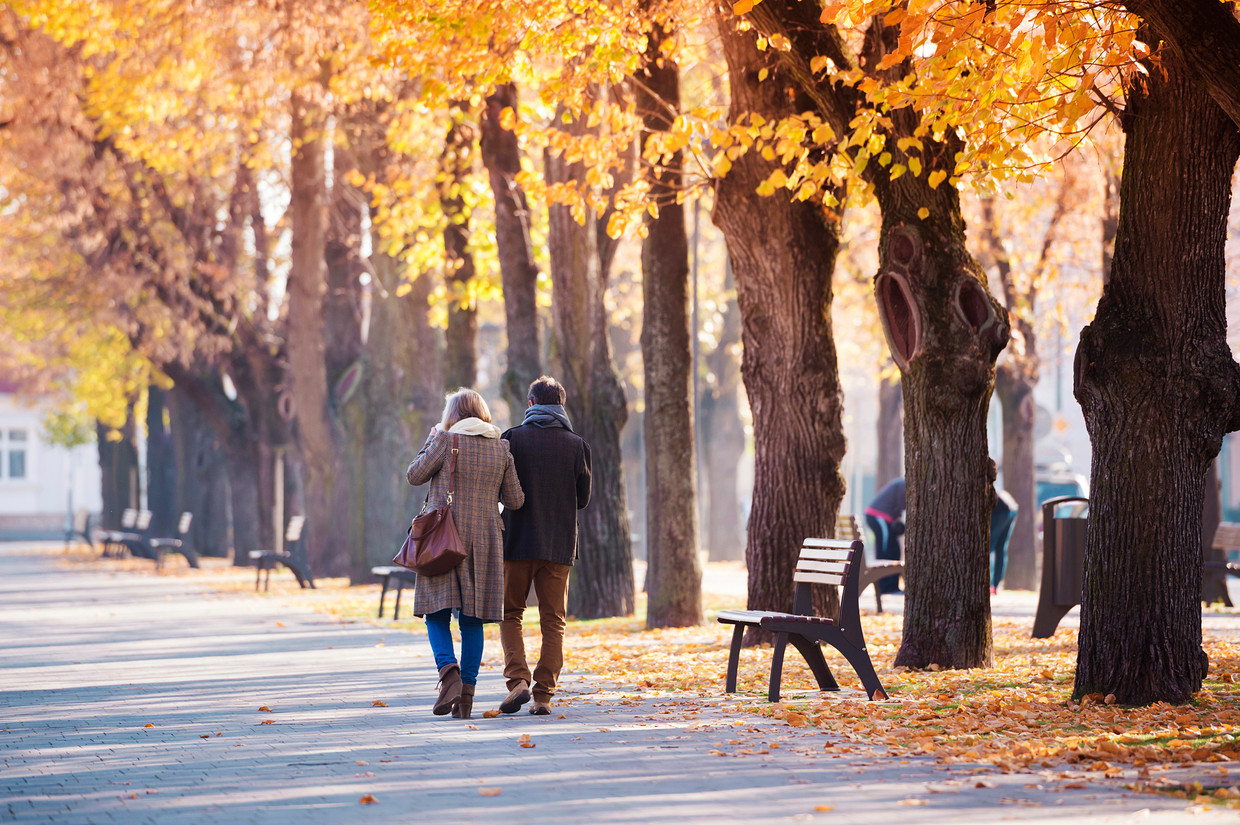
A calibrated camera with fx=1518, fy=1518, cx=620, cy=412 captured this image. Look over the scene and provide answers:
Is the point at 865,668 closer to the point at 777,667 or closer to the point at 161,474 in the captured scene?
the point at 777,667

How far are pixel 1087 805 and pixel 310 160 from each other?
64.9ft

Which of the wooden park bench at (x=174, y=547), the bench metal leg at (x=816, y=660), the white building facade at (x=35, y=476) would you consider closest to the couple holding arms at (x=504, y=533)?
the bench metal leg at (x=816, y=660)

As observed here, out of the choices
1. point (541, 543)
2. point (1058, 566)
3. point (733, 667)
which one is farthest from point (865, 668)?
point (1058, 566)

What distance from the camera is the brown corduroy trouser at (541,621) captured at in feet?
29.9

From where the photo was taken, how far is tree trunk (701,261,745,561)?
32656 mm

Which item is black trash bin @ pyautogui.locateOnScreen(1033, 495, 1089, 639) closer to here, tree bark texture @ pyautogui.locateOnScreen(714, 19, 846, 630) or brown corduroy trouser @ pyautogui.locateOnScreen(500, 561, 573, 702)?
tree bark texture @ pyautogui.locateOnScreen(714, 19, 846, 630)

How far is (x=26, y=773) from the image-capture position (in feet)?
23.7

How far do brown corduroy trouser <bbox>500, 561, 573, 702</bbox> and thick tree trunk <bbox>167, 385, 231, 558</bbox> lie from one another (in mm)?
26348

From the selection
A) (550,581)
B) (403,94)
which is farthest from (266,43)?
(550,581)

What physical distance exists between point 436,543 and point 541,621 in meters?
0.86

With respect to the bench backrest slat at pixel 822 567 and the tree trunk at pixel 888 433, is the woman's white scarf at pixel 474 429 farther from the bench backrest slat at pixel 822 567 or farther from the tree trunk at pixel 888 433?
the tree trunk at pixel 888 433

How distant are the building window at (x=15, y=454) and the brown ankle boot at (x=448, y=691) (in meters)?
58.8

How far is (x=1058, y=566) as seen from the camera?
43.2 feet

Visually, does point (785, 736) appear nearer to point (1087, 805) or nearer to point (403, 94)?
point (1087, 805)
